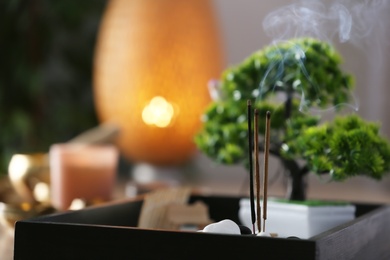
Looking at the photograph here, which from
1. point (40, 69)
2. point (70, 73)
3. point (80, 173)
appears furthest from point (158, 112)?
point (70, 73)

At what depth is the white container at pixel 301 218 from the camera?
834 millimetres

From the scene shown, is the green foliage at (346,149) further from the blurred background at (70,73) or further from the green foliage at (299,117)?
the blurred background at (70,73)

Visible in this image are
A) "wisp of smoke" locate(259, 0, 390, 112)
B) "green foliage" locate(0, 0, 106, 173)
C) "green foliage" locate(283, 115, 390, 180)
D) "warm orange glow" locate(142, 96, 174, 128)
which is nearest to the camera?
"green foliage" locate(283, 115, 390, 180)

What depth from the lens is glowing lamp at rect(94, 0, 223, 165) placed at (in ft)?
5.79

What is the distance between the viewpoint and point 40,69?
2512mm

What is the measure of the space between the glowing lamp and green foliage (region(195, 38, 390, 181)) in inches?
27.5

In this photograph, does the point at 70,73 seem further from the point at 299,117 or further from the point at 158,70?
the point at 299,117

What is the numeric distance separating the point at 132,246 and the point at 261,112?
1.36 feet

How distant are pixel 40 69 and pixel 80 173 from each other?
4.50ft

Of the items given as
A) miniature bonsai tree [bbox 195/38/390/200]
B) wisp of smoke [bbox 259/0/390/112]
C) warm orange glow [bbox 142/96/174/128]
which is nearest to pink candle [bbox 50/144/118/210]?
miniature bonsai tree [bbox 195/38/390/200]

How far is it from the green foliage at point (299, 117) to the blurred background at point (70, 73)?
118 cm

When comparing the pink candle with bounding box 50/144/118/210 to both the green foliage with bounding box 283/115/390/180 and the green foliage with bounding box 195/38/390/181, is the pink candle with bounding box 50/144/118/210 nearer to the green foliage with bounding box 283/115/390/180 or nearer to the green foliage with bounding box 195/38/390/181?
the green foliage with bounding box 195/38/390/181

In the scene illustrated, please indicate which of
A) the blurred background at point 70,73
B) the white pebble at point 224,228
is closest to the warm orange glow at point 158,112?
the blurred background at point 70,73

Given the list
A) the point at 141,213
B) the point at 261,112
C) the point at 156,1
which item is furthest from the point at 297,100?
the point at 156,1
